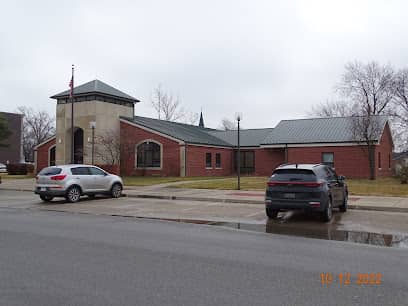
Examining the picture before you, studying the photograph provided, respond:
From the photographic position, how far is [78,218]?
514 inches

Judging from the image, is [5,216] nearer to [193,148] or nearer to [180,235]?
[180,235]

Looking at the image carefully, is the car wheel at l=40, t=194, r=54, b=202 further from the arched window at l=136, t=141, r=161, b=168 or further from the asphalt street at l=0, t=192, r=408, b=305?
the arched window at l=136, t=141, r=161, b=168

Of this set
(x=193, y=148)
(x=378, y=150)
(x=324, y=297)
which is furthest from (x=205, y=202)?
(x=378, y=150)

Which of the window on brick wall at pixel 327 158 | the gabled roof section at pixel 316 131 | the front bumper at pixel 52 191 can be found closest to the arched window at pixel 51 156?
the gabled roof section at pixel 316 131

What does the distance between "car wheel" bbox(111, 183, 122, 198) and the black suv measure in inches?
361

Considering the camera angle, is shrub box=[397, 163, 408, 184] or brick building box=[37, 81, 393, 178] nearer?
shrub box=[397, 163, 408, 184]

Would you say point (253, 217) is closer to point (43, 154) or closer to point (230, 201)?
point (230, 201)

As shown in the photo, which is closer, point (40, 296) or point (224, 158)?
point (40, 296)

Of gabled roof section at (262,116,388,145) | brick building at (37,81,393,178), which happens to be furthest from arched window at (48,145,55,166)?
gabled roof section at (262,116,388,145)

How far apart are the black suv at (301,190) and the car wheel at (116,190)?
9163 millimetres

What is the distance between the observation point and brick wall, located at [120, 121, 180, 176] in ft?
115

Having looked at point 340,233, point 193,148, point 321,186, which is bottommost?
point 340,233

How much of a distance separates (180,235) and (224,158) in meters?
31.6

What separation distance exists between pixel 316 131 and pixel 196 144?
34.2 ft
